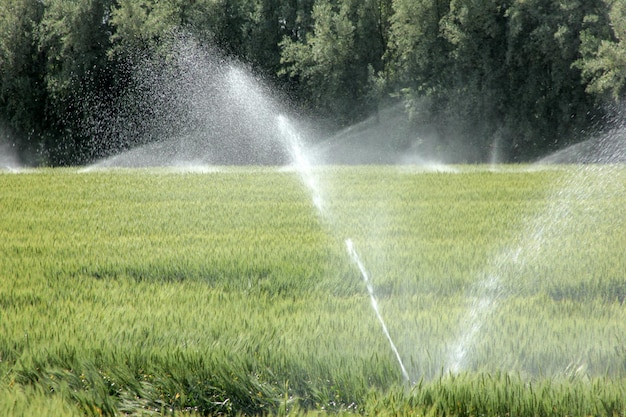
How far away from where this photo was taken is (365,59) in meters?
33.7

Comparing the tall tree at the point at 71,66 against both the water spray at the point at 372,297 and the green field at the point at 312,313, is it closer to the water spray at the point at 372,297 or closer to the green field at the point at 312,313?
the green field at the point at 312,313

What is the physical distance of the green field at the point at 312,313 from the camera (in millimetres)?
3420

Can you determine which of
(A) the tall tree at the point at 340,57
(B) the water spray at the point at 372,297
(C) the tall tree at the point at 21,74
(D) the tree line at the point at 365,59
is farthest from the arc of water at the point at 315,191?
(C) the tall tree at the point at 21,74

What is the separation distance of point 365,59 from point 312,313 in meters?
30.2

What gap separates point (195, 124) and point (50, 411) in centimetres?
3181

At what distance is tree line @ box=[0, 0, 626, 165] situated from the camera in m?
26.9

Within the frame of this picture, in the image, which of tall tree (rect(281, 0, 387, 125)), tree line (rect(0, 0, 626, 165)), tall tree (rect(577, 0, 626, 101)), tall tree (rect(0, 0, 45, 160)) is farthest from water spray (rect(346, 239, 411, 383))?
tall tree (rect(0, 0, 45, 160))

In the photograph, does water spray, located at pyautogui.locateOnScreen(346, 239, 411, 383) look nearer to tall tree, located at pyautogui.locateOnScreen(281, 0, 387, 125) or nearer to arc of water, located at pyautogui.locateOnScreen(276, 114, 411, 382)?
arc of water, located at pyautogui.locateOnScreen(276, 114, 411, 382)

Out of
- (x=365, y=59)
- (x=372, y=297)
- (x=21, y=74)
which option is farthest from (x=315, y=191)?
(x=21, y=74)

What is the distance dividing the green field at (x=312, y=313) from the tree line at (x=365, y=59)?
18.7 m

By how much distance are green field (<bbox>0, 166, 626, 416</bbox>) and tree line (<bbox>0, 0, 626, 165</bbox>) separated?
18.7m

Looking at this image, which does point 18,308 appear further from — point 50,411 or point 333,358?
point 333,358

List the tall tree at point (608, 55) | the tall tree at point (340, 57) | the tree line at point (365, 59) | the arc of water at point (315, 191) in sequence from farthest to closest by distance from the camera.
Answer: the tall tree at point (340, 57) < the tree line at point (365, 59) < the tall tree at point (608, 55) < the arc of water at point (315, 191)

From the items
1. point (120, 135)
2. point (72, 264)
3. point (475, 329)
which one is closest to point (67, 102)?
point (120, 135)
